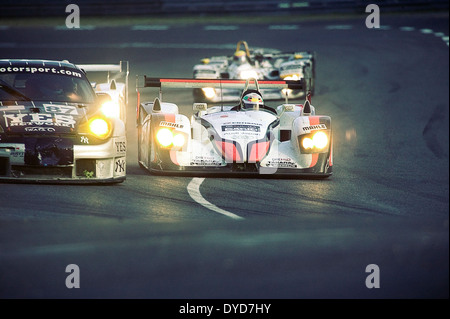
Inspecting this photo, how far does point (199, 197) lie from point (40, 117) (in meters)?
1.71

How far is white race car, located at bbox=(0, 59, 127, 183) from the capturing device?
913cm

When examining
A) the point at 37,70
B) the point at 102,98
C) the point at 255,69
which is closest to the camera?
the point at 102,98

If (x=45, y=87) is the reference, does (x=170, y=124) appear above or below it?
below

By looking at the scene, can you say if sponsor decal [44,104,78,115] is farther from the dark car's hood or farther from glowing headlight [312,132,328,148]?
glowing headlight [312,132,328,148]

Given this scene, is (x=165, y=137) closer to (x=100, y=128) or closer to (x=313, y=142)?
(x=100, y=128)

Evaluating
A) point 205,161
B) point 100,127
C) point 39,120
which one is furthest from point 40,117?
point 205,161

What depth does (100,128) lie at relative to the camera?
31.3ft

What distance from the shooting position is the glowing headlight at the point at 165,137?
10195 millimetres

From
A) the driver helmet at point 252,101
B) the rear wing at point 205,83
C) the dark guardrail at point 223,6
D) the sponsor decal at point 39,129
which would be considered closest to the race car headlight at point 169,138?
the rear wing at point 205,83

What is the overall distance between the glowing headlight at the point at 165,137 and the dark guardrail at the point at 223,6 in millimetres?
20706

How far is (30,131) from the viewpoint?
30.4ft

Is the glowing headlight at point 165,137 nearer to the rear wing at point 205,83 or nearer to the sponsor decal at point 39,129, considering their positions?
the rear wing at point 205,83

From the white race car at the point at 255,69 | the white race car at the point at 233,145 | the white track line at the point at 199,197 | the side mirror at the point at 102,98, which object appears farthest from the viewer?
the white race car at the point at 255,69

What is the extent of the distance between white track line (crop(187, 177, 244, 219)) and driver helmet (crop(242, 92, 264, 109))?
1219 millimetres
